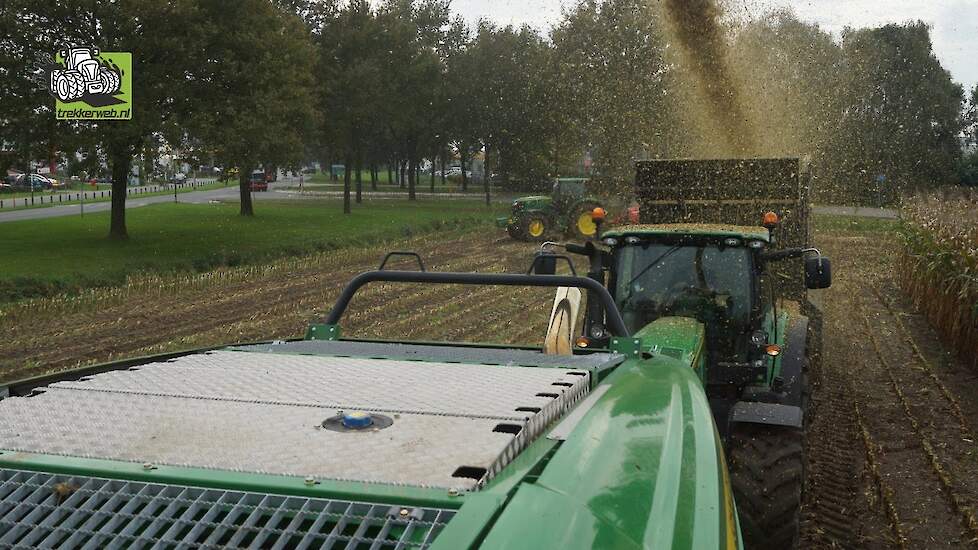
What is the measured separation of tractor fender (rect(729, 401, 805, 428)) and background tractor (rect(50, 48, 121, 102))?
16.8m

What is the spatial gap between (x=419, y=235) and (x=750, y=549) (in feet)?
78.6

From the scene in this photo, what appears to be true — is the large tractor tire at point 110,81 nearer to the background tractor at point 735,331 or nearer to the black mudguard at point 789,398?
the background tractor at point 735,331

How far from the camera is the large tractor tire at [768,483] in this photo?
4.60 meters

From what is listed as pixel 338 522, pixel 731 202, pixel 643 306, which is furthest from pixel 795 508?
pixel 731 202

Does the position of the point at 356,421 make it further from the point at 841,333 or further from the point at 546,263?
the point at 841,333

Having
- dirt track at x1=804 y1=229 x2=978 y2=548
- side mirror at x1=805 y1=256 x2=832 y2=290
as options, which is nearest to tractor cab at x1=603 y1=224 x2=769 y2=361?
side mirror at x1=805 y1=256 x2=832 y2=290

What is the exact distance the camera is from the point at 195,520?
1.67m

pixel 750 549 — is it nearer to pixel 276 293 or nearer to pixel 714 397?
pixel 714 397

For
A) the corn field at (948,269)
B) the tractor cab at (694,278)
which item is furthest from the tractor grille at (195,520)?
the corn field at (948,269)

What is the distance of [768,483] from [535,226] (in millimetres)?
21461

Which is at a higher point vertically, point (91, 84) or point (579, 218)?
point (91, 84)

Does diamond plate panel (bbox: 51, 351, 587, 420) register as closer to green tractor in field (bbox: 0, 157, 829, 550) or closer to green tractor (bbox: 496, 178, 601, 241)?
green tractor in field (bbox: 0, 157, 829, 550)

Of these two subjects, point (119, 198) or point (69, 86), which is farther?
point (119, 198)

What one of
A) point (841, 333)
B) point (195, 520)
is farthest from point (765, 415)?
point (841, 333)
